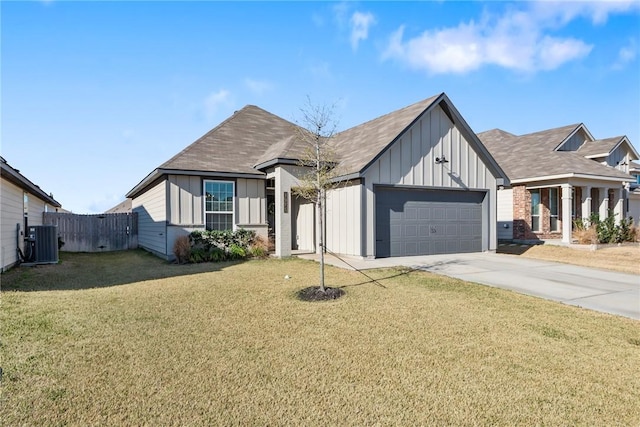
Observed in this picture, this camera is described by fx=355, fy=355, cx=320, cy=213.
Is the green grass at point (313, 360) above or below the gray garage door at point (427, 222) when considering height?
below

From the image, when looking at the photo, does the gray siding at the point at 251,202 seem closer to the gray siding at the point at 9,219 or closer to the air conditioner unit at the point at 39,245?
the air conditioner unit at the point at 39,245

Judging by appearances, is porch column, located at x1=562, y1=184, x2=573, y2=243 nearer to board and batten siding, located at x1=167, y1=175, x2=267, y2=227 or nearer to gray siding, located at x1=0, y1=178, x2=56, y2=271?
board and batten siding, located at x1=167, y1=175, x2=267, y2=227

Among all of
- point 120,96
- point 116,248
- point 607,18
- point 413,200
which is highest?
Result: point 607,18

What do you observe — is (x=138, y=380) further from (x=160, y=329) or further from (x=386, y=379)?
(x=386, y=379)

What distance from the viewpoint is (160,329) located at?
5371mm

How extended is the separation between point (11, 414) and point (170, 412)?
139cm

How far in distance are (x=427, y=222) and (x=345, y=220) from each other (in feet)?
11.2

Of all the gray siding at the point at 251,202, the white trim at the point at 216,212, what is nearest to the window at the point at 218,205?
the white trim at the point at 216,212

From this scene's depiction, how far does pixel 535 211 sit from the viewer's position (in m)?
19.2

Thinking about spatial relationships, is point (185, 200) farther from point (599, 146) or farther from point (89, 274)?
point (599, 146)

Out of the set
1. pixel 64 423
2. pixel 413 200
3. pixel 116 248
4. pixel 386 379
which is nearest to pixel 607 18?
pixel 413 200

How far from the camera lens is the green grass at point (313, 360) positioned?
125 inches

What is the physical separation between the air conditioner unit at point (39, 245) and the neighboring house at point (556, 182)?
21.1 m

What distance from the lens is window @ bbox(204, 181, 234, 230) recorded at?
45.6 ft
